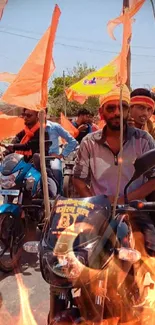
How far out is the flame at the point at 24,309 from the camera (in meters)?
3.16

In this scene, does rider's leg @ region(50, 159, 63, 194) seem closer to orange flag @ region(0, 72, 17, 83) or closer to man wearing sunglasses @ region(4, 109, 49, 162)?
man wearing sunglasses @ region(4, 109, 49, 162)

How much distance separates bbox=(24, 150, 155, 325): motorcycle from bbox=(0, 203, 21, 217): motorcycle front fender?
2149 mm

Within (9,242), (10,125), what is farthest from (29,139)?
(9,242)

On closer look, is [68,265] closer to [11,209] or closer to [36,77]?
[36,77]

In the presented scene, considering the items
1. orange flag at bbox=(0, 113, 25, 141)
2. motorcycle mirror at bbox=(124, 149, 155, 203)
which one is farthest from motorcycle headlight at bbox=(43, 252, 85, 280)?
orange flag at bbox=(0, 113, 25, 141)

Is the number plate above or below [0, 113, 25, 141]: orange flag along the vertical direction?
below

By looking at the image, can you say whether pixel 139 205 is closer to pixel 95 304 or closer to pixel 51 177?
pixel 95 304

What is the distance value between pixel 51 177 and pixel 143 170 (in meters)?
2.63

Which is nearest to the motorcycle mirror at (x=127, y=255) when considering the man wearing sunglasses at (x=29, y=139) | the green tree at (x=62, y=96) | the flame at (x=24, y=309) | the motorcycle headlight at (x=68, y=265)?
the motorcycle headlight at (x=68, y=265)

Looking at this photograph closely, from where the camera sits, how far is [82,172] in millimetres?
2832

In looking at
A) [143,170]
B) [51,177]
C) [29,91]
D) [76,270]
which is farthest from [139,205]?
[51,177]

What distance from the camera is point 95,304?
1870mm

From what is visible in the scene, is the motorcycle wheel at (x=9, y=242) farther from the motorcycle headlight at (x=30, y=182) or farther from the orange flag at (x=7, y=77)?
the orange flag at (x=7, y=77)

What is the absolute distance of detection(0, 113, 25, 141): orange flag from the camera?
459cm
